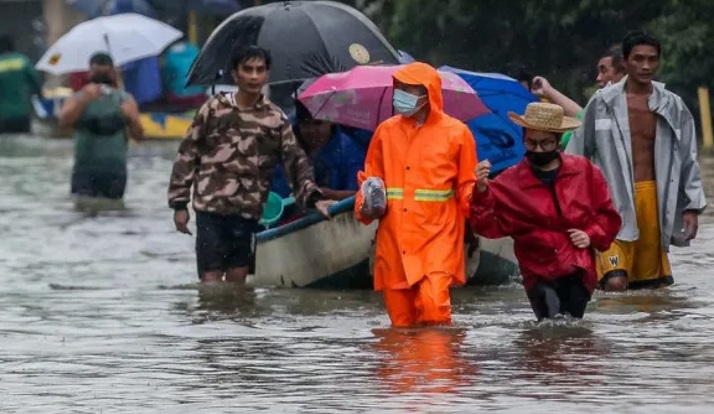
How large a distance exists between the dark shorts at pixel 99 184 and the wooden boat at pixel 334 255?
8505mm

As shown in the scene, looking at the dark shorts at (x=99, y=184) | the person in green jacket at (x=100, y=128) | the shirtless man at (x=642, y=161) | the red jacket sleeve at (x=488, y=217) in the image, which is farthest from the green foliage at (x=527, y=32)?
the red jacket sleeve at (x=488, y=217)

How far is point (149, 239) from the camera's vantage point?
2023 centimetres

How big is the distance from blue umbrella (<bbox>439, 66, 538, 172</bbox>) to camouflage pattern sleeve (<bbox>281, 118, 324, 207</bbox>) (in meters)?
1.27

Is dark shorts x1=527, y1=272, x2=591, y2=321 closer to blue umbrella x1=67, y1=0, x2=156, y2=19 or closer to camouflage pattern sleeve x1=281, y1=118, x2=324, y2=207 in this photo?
camouflage pattern sleeve x1=281, y1=118, x2=324, y2=207

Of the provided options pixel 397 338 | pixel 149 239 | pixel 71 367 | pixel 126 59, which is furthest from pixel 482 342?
pixel 126 59

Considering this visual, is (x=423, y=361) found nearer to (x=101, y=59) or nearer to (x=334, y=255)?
(x=334, y=255)

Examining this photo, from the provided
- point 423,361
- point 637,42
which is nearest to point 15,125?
point 637,42

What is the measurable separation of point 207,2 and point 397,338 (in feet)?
89.3

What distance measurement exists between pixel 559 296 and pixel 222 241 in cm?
319

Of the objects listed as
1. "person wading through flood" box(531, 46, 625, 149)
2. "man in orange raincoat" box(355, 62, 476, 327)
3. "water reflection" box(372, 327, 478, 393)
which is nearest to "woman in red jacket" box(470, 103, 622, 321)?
"man in orange raincoat" box(355, 62, 476, 327)

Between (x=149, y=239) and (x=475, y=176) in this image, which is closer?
(x=475, y=176)

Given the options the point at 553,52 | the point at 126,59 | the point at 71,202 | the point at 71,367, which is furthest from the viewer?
the point at 553,52

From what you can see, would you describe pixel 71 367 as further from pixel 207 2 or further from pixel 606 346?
pixel 207 2

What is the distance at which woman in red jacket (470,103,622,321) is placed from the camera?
1164 cm
